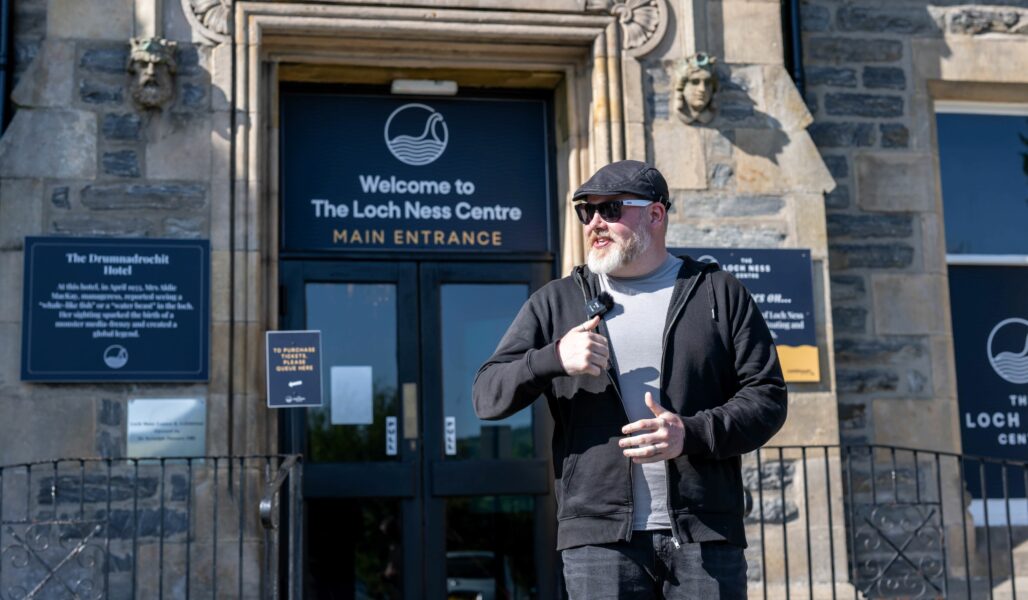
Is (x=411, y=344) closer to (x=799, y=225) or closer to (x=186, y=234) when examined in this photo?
(x=186, y=234)

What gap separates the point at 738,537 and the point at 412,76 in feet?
15.4

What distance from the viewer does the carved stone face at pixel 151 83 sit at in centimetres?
644

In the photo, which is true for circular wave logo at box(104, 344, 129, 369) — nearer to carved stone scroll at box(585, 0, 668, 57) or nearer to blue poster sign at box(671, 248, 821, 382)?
blue poster sign at box(671, 248, 821, 382)

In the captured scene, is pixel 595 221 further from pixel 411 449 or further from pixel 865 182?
pixel 865 182

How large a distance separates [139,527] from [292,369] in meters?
1.08

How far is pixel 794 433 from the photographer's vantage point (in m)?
6.83

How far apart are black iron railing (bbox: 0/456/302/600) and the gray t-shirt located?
2992mm

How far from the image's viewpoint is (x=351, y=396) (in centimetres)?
702

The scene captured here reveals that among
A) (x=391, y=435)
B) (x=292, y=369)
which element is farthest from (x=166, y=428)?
(x=391, y=435)

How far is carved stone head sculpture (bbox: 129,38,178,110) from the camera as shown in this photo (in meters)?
6.43

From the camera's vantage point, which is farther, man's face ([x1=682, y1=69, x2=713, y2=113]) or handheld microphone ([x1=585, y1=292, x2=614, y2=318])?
man's face ([x1=682, y1=69, x2=713, y2=113])

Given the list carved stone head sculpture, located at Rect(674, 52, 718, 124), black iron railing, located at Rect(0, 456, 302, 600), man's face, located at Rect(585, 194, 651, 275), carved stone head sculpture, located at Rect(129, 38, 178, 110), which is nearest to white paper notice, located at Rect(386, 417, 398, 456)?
black iron railing, located at Rect(0, 456, 302, 600)

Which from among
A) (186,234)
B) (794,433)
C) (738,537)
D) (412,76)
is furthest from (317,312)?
(738,537)

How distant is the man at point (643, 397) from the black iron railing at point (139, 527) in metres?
2.93
